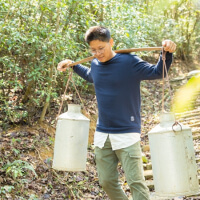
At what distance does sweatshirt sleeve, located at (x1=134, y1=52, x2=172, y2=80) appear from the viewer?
2932mm

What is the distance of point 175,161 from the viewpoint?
2.70 meters

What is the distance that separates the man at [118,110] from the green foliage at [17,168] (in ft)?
4.35

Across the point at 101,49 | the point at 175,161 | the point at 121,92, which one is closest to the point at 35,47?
the point at 101,49

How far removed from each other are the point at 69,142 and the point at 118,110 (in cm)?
57

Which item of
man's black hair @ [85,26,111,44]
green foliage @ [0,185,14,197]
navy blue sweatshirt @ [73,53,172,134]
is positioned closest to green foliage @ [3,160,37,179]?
green foliage @ [0,185,14,197]

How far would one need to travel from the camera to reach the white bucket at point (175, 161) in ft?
8.85

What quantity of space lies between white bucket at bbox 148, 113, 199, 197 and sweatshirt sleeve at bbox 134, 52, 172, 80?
0.48 metres

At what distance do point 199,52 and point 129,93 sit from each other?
50.3ft

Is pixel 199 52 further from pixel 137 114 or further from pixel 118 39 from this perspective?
pixel 137 114

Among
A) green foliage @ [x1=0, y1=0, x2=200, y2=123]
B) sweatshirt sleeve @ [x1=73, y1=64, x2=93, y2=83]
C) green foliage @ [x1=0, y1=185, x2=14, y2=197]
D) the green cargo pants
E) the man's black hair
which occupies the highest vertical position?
green foliage @ [x1=0, y1=0, x2=200, y2=123]

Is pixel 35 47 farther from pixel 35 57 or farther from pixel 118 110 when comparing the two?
pixel 118 110

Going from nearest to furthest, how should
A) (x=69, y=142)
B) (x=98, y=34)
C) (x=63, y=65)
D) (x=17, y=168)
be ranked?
(x=98, y=34) → (x=69, y=142) → (x=63, y=65) → (x=17, y=168)

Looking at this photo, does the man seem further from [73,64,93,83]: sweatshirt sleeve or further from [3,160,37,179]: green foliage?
[3,160,37,179]: green foliage

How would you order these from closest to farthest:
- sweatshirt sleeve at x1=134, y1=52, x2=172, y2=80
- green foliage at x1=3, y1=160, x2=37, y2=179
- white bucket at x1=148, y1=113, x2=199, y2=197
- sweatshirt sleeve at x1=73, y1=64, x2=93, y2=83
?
1. white bucket at x1=148, y1=113, x2=199, y2=197
2. sweatshirt sleeve at x1=134, y1=52, x2=172, y2=80
3. sweatshirt sleeve at x1=73, y1=64, x2=93, y2=83
4. green foliage at x1=3, y1=160, x2=37, y2=179
